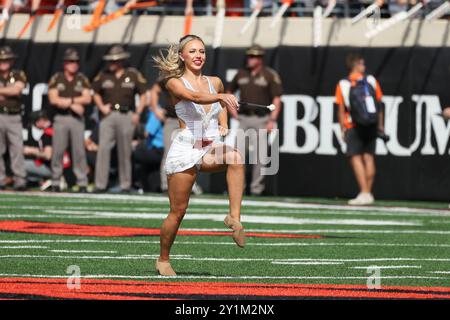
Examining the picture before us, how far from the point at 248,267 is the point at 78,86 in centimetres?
989

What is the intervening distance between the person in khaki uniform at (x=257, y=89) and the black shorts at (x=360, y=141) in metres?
1.40

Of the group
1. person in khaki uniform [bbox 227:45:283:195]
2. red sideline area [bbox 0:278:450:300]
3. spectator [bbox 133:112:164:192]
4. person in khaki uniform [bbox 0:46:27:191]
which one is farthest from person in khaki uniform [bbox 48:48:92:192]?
red sideline area [bbox 0:278:450:300]

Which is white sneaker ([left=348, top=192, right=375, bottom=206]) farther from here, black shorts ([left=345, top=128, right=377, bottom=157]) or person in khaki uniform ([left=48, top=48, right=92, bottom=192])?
person in khaki uniform ([left=48, top=48, right=92, bottom=192])

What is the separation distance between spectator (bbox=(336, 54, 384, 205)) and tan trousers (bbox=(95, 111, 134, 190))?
10.3 ft

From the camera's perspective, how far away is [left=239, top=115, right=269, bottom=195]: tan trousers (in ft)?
70.0

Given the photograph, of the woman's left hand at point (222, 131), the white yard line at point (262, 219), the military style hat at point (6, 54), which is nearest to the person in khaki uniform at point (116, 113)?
the military style hat at point (6, 54)

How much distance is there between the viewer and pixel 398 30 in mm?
21422

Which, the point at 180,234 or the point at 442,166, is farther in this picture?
the point at 442,166

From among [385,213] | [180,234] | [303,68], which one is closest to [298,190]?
[303,68]

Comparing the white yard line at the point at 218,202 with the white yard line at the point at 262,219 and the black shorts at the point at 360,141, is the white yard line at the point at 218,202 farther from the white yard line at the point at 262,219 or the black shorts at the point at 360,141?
the white yard line at the point at 262,219

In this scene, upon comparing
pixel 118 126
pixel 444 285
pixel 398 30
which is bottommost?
pixel 444 285

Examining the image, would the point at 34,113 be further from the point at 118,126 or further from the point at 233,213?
the point at 233,213

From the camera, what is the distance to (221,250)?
13.2 meters

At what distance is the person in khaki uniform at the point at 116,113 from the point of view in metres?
21.1
